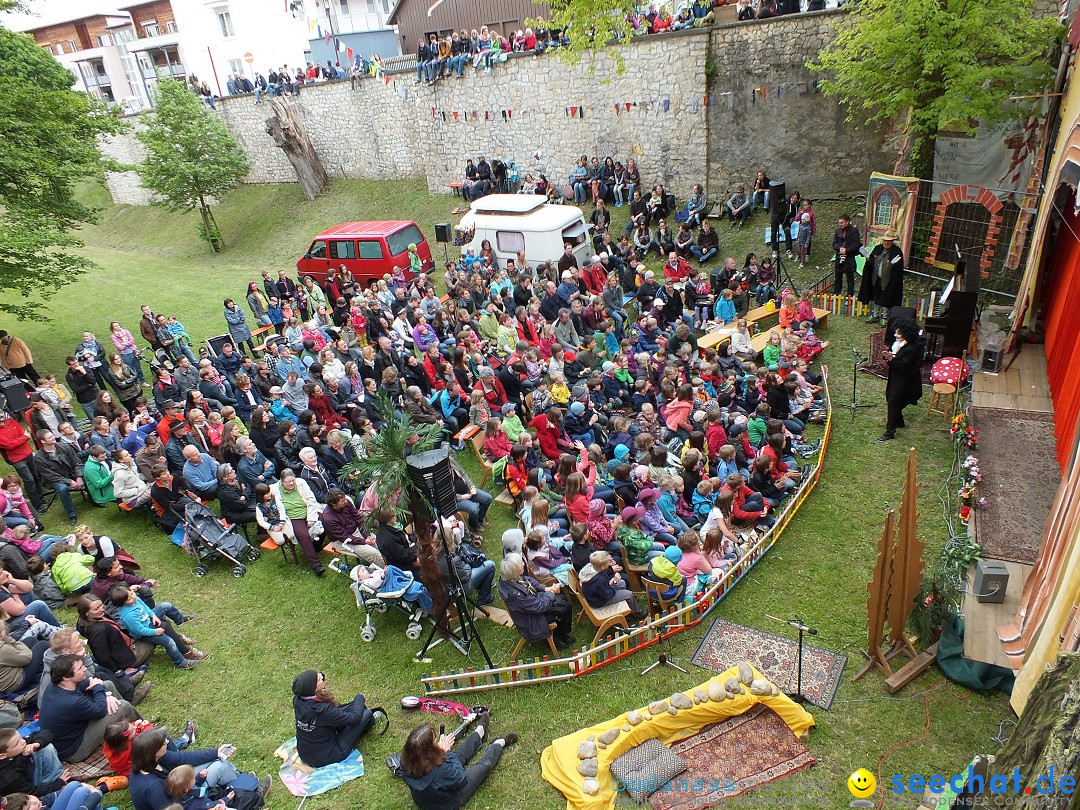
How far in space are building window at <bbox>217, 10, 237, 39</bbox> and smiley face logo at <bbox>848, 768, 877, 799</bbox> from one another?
4396 cm

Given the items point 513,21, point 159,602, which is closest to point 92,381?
point 159,602

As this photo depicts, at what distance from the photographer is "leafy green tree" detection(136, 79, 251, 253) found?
2431cm

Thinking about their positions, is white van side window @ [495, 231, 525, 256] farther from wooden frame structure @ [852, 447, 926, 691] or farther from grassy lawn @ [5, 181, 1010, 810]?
wooden frame structure @ [852, 447, 926, 691]

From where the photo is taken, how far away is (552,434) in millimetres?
9367

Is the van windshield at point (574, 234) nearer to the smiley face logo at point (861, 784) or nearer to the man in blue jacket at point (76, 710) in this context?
the man in blue jacket at point (76, 710)

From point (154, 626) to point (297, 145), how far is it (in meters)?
24.5

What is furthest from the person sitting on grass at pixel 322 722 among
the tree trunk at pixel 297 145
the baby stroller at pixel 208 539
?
the tree trunk at pixel 297 145

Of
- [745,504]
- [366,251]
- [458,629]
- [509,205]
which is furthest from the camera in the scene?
[366,251]

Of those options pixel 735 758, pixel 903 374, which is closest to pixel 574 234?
pixel 903 374

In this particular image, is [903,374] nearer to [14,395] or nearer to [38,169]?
[14,395]

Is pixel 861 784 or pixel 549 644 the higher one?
pixel 861 784

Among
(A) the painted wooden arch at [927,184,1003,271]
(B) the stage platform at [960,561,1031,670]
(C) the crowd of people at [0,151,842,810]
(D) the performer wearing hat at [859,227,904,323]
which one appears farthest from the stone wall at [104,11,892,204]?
(B) the stage platform at [960,561,1031,670]

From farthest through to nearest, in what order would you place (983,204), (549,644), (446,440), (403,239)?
1. (403,239)
2. (983,204)
3. (446,440)
4. (549,644)

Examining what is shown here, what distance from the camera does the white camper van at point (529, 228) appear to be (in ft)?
51.6
